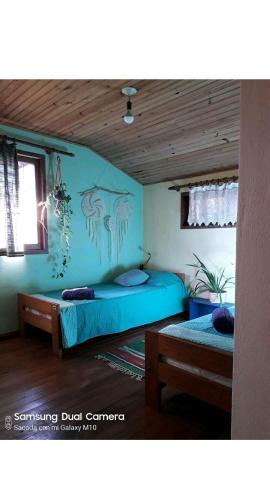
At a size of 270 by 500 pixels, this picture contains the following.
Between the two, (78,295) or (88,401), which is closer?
(88,401)

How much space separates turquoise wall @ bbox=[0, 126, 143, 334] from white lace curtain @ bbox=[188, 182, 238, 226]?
3.39 feet

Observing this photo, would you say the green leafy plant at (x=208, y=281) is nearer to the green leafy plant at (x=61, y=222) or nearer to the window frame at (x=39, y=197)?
the green leafy plant at (x=61, y=222)

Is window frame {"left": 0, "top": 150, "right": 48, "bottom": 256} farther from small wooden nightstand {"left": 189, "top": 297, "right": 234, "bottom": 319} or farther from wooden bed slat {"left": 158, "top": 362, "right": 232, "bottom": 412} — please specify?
wooden bed slat {"left": 158, "top": 362, "right": 232, "bottom": 412}

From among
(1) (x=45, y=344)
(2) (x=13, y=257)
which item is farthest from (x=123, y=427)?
(2) (x=13, y=257)

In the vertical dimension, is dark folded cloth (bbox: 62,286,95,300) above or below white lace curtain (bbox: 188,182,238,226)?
below

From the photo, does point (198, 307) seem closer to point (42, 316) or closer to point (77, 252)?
point (77, 252)

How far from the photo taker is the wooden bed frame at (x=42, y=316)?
2.42m

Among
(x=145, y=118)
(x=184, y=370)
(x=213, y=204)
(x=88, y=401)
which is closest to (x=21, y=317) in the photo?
(x=88, y=401)

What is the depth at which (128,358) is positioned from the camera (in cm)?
241

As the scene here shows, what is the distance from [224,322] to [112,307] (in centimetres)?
141

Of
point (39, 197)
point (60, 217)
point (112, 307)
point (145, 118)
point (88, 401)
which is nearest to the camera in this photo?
point (88, 401)

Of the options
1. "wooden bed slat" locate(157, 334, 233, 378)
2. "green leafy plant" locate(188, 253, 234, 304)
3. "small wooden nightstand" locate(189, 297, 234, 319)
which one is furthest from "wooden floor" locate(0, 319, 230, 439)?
"green leafy plant" locate(188, 253, 234, 304)

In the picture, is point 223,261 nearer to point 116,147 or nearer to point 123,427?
point 116,147

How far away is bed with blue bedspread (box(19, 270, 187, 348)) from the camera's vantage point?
2445 mm
